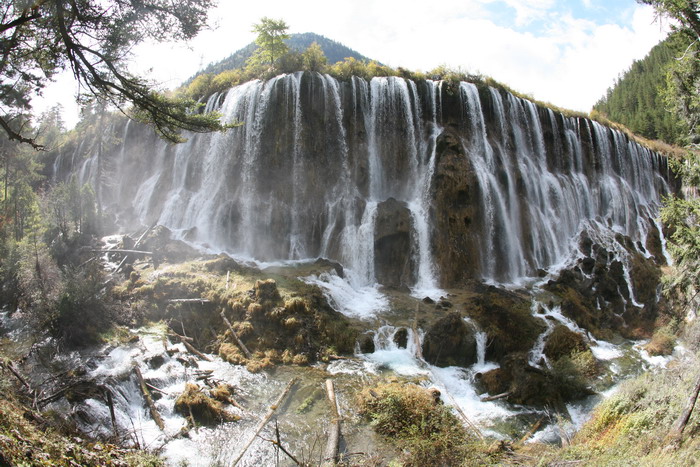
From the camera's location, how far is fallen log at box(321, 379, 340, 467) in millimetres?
A: 7017

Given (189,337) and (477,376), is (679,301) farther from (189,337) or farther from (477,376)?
(189,337)

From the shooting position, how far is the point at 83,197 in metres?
22.2

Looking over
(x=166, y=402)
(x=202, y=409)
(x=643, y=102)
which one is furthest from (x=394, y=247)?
(x=643, y=102)

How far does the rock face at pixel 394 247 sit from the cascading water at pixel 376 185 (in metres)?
0.05

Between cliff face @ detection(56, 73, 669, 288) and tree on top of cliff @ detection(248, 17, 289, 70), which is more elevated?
tree on top of cliff @ detection(248, 17, 289, 70)

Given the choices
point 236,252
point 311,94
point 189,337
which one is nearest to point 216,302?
point 189,337

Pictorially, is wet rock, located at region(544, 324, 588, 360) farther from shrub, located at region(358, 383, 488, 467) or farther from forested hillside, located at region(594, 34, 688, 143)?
forested hillside, located at region(594, 34, 688, 143)

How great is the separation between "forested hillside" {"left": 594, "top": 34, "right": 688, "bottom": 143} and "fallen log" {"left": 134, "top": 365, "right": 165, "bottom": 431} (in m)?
45.9

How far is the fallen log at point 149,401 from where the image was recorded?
840 centimetres

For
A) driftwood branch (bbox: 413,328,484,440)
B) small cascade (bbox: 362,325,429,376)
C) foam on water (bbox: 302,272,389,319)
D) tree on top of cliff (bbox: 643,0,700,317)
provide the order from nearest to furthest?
driftwood branch (bbox: 413,328,484,440)
tree on top of cliff (bbox: 643,0,700,317)
small cascade (bbox: 362,325,429,376)
foam on water (bbox: 302,272,389,319)

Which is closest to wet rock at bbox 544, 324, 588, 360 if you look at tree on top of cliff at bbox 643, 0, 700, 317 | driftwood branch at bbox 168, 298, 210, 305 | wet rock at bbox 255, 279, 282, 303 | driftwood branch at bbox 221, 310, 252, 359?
tree on top of cliff at bbox 643, 0, 700, 317

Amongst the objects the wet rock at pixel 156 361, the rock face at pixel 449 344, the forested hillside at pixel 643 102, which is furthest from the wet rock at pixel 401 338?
the forested hillside at pixel 643 102

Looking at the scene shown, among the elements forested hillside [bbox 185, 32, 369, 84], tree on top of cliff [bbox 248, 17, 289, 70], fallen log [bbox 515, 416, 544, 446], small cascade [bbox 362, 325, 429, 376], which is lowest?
fallen log [bbox 515, 416, 544, 446]

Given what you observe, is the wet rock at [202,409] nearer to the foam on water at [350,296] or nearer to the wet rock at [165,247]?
the foam on water at [350,296]
